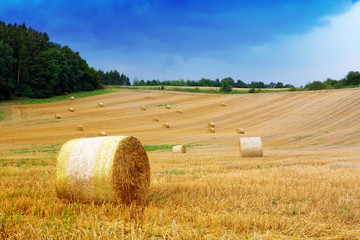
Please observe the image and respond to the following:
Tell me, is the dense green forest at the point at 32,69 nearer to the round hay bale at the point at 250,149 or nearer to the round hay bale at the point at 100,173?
the round hay bale at the point at 250,149

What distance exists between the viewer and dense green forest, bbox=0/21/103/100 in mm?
57062

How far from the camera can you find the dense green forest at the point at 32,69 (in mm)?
57062

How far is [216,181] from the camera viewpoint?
7.47m

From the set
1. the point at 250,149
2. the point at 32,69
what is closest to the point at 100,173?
the point at 250,149

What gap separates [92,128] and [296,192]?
103 ft

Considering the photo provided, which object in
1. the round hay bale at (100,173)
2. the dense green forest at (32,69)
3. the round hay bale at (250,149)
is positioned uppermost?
the dense green forest at (32,69)

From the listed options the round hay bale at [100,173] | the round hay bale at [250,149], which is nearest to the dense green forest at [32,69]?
the round hay bale at [250,149]

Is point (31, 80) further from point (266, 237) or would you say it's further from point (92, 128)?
point (266, 237)

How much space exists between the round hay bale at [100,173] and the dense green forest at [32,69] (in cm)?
5451

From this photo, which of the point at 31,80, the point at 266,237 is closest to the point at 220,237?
the point at 266,237

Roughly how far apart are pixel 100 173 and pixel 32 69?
62.1 meters

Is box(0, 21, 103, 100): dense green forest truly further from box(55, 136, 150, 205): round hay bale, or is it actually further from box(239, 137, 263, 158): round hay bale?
box(55, 136, 150, 205): round hay bale

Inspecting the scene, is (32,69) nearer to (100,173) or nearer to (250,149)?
(250,149)

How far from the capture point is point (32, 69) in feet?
200
